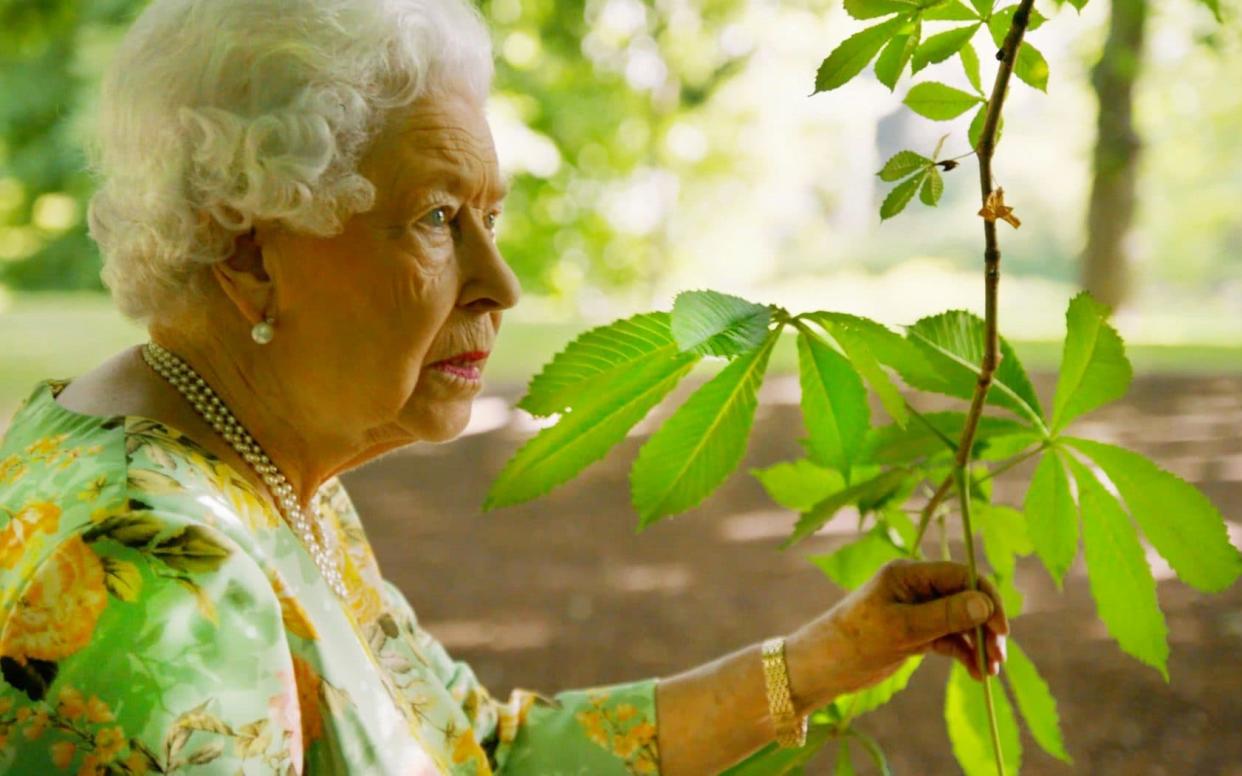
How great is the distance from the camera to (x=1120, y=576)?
958mm

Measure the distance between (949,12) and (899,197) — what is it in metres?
0.14

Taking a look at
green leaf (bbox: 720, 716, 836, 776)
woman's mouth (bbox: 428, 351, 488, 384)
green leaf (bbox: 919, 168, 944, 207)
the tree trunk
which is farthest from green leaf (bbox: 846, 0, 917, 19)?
the tree trunk

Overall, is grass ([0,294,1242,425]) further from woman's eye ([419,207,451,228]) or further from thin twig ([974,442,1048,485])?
woman's eye ([419,207,451,228])

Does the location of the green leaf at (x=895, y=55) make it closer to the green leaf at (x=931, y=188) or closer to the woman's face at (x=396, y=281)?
the green leaf at (x=931, y=188)

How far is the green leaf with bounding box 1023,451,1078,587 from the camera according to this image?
996 mm

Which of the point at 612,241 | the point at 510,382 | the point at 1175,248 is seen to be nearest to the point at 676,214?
the point at 612,241

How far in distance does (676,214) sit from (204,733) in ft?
31.2

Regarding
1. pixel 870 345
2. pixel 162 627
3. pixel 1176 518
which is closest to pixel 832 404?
pixel 870 345

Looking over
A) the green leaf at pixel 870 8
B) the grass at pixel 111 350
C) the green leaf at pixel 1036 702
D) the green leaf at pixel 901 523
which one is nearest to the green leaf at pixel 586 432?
the green leaf at pixel 870 8

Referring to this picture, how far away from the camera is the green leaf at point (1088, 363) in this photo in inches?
36.5

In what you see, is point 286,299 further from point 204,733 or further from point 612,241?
point 612,241

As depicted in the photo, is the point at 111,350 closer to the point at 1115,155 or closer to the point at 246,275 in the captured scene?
the point at 1115,155

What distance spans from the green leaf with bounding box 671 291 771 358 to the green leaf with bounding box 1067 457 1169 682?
1.10 ft

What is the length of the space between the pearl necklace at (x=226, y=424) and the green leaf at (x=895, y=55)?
0.61 metres
